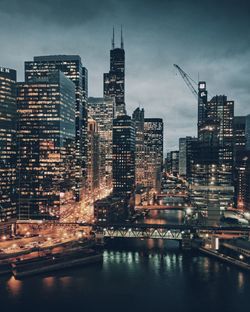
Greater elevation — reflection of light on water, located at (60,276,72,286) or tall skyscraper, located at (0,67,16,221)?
tall skyscraper, located at (0,67,16,221)

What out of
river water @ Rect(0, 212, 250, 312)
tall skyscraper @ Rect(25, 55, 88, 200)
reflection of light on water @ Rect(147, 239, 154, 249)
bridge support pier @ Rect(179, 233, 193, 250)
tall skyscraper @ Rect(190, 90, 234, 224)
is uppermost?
tall skyscraper @ Rect(25, 55, 88, 200)

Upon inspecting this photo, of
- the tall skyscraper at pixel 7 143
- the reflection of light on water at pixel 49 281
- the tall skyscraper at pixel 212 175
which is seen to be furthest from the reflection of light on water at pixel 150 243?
the tall skyscraper at pixel 7 143

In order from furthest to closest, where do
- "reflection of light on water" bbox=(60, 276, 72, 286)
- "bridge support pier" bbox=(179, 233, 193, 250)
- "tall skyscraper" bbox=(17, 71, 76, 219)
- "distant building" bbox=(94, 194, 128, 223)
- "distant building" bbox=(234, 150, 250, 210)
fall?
1. "distant building" bbox=(234, 150, 250, 210)
2. "distant building" bbox=(94, 194, 128, 223)
3. "tall skyscraper" bbox=(17, 71, 76, 219)
4. "bridge support pier" bbox=(179, 233, 193, 250)
5. "reflection of light on water" bbox=(60, 276, 72, 286)

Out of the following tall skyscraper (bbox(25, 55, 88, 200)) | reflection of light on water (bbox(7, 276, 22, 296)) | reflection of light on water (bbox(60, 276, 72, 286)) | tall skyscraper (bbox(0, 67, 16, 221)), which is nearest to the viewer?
reflection of light on water (bbox(7, 276, 22, 296))

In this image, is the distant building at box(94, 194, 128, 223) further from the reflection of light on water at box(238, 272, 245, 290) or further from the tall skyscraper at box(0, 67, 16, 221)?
the reflection of light on water at box(238, 272, 245, 290)

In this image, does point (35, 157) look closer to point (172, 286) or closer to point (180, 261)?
point (180, 261)

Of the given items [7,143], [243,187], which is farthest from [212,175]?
[7,143]

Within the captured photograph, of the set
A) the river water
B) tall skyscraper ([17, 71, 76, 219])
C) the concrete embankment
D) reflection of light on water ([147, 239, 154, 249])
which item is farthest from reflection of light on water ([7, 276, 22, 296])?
tall skyscraper ([17, 71, 76, 219])

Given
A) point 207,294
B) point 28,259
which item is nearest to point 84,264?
point 28,259

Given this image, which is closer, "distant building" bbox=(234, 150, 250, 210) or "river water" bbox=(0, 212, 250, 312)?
"river water" bbox=(0, 212, 250, 312)
